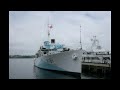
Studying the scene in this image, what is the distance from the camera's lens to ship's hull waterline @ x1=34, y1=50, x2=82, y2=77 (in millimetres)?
5068

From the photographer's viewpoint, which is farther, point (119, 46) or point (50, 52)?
point (50, 52)

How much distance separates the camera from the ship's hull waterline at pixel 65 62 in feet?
16.6

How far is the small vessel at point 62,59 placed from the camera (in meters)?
5.06

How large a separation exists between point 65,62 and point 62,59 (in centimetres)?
12
